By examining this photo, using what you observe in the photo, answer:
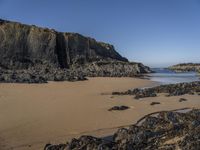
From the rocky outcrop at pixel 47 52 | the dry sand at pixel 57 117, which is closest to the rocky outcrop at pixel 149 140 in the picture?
the dry sand at pixel 57 117

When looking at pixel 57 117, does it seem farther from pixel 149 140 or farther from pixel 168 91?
pixel 168 91

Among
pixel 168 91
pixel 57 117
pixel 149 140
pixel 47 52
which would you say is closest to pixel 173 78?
pixel 47 52

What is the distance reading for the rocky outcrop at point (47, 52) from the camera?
140ft

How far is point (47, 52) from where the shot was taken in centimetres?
4512

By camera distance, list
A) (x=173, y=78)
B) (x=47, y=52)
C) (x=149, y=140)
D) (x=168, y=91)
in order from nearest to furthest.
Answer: (x=149, y=140) < (x=168, y=91) < (x=173, y=78) < (x=47, y=52)

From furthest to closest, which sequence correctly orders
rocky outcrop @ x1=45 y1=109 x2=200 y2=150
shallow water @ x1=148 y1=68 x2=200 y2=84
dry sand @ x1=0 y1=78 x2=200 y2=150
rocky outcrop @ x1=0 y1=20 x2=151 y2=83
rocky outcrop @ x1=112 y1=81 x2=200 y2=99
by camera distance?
rocky outcrop @ x1=0 y1=20 x2=151 y2=83 < shallow water @ x1=148 y1=68 x2=200 y2=84 < rocky outcrop @ x1=112 y1=81 x2=200 y2=99 < dry sand @ x1=0 y1=78 x2=200 y2=150 < rocky outcrop @ x1=45 y1=109 x2=200 y2=150

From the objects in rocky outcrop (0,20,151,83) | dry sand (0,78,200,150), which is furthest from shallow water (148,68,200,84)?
dry sand (0,78,200,150)

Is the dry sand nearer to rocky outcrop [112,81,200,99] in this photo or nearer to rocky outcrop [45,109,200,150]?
rocky outcrop [112,81,200,99]

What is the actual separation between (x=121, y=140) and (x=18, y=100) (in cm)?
889

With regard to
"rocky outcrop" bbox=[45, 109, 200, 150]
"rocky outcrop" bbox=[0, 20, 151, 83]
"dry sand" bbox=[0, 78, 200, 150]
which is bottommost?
"dry sand" bbox=[0, 78, 200, 150]

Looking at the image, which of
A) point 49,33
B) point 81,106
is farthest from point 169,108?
point 49,33

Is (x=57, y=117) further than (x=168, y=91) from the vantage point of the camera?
No

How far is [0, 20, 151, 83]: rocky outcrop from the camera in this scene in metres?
42.6

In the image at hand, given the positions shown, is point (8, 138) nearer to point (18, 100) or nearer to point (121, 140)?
point (121, 140)
